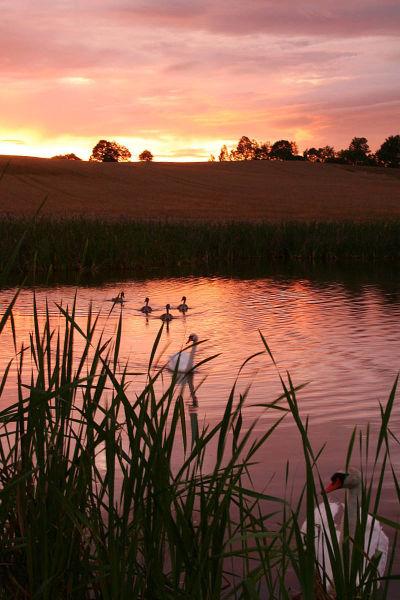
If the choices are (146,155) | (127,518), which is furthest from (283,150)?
(127,518)

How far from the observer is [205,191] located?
56.6 m

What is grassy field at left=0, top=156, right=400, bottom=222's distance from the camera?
132 ft

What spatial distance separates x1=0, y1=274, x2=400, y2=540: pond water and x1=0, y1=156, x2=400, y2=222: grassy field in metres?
15.1

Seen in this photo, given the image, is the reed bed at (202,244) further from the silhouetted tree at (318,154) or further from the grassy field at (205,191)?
the silhouetted tree at (318,154)

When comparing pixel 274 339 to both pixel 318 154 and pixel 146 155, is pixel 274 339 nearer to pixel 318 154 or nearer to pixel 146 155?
pixel 318 154

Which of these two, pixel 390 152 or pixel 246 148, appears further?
pixel 246 148

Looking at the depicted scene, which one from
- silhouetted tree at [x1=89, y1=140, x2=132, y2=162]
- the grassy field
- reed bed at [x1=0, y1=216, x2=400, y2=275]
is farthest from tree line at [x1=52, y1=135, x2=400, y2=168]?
reed bed at [x1=0, y1=216, x2=400, y2=275]

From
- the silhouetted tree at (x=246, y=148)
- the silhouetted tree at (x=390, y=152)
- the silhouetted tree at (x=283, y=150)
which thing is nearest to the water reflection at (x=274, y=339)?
the silhouetted tree at (x=390, y=152)

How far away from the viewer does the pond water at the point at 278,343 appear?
618 cm

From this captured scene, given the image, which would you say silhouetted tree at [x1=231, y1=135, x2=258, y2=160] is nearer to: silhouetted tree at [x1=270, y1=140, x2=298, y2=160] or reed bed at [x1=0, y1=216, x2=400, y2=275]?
silhouetted tree at [x1=270, y1=140, x2=298, y2=160]

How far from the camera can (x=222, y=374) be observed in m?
8.69

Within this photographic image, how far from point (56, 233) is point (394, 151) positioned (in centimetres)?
8831

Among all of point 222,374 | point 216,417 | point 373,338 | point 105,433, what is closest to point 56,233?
point 373,338

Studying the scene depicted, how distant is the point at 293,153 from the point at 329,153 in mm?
5287
